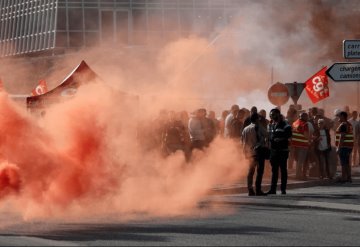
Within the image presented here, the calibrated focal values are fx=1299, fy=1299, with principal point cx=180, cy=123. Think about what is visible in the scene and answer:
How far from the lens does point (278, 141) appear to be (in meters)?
24.7

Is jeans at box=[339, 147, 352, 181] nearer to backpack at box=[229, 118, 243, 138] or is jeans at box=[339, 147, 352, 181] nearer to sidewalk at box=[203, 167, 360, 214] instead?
sidewalk at box=[203, 167, 360, 214]

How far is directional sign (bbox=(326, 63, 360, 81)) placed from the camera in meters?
22.9

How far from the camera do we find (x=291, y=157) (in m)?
32.8

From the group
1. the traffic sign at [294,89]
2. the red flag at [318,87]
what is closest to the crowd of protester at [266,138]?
the traffic sign at [294,89]

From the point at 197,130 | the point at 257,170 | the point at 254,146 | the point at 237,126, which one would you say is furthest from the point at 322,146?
the point at 254,146

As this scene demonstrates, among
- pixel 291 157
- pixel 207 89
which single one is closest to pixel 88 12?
pixel 207 89

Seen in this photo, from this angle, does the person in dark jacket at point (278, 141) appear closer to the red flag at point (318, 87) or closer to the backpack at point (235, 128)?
the backpack at point (235, 128)

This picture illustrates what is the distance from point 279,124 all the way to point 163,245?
10108 mm

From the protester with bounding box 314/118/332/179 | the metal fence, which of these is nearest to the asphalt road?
the protester with bounding box 314/118/332/179

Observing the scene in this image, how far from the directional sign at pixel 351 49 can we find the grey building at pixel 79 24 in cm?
4673

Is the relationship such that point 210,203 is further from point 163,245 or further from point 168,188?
point 163,245

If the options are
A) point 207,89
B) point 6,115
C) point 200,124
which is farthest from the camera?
point 207,89

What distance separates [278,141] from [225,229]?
7.77 m

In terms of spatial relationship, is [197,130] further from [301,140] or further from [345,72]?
[345,72]
